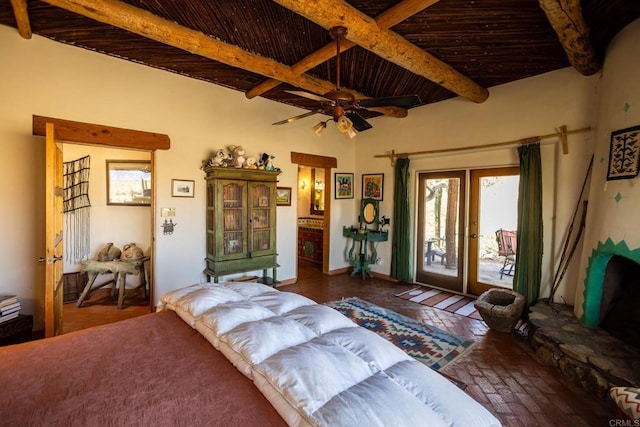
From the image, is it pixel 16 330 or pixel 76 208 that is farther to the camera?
pixel 76 208

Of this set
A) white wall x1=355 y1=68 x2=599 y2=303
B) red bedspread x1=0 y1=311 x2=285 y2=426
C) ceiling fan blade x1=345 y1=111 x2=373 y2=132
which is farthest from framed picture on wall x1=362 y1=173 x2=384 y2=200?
red bedspread x1=0 y1=311 x2=285 y2=426

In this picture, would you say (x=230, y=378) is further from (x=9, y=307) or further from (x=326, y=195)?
(x=326, y=195)

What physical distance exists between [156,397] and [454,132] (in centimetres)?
457

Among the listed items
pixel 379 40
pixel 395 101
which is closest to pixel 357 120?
pixel 395 101

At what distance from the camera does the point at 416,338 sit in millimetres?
2992

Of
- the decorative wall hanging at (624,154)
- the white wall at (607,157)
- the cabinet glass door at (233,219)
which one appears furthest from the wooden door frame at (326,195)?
the decorative wall hanging at (624,154)

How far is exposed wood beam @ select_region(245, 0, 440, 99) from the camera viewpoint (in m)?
2.24

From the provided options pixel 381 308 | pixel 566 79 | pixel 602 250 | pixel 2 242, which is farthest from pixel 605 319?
pixel 2 242

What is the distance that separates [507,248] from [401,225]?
152 centimetres

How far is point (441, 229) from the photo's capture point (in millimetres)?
4664

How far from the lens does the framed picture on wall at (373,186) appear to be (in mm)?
5272

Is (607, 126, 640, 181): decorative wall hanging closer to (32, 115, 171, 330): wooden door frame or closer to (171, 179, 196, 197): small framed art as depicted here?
(171, 179, 196, 197): small framed art

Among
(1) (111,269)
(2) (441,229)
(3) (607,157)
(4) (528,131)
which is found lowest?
(1) (111,269)

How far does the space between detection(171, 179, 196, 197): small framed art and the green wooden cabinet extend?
8.7 inches
